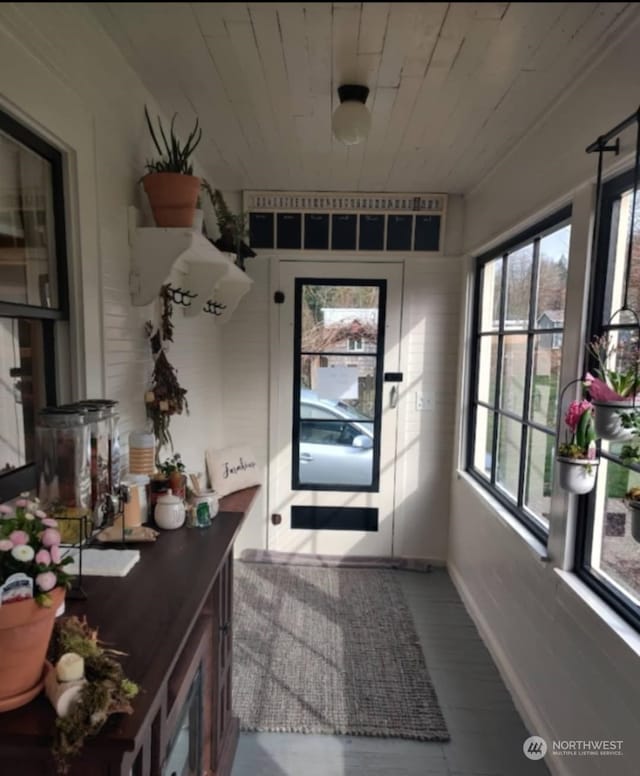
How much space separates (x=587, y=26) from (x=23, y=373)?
6.12 feet

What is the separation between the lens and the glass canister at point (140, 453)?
163 cm

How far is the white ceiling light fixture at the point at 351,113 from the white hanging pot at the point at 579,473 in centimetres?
136

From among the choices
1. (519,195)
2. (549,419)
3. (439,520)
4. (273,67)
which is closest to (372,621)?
(439,520)

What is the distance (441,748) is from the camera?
1.82 metres

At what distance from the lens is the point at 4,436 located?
116cm

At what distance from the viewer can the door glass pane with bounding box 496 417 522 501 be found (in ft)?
7.64

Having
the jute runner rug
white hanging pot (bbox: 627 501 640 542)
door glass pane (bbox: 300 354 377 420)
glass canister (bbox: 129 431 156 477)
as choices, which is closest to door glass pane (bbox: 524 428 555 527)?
white hanging pot (bbox: 627 501 640 542)

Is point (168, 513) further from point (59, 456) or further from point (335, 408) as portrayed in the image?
point (335, 408)

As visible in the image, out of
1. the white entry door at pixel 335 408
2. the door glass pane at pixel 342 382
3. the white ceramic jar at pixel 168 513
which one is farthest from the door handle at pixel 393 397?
the white ceramic jar at pixel 168 513

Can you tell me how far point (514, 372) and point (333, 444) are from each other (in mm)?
1297

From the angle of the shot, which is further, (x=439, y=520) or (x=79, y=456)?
(x=439, y=520)

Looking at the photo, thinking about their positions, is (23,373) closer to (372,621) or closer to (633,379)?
(633,379)

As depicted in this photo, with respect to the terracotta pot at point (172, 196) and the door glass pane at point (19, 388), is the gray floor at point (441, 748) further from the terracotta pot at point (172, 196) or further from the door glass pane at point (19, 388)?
the terracotta pot at point (172, 196)

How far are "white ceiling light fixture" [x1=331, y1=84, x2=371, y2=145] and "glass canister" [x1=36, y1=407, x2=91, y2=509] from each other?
1371mm
